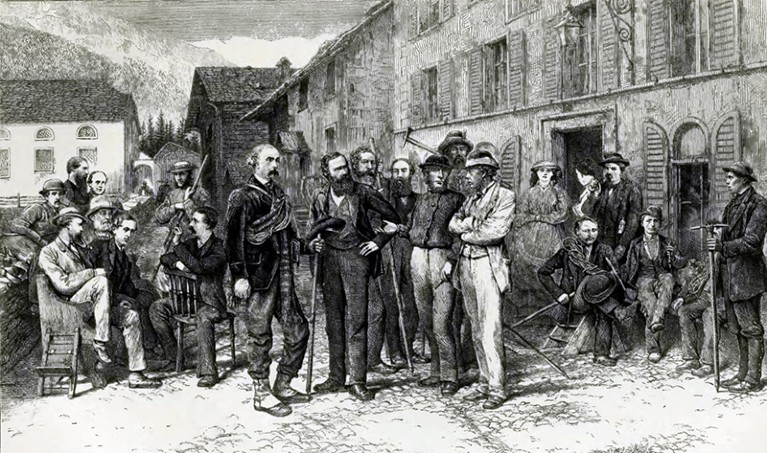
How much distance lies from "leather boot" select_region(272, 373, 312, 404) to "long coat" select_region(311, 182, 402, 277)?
101 cm

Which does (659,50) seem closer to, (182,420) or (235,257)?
(235,257)

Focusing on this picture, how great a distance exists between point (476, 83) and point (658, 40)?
1439 millimetres

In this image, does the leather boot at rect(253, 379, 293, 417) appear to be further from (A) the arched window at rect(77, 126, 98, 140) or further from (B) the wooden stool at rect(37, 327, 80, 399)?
(A) the arched window at rect(77, 126, 98, 140)

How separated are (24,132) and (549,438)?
460 centimetres

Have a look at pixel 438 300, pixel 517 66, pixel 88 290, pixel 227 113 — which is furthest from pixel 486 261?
pixel 88 290

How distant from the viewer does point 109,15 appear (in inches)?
215

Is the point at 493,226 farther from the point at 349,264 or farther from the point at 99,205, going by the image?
the point at 99,205

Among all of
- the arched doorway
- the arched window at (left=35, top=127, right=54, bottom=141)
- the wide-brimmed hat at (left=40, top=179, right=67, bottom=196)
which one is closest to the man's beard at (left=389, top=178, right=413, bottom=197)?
the arched doorway

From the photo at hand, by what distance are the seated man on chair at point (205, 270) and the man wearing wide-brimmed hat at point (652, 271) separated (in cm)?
308

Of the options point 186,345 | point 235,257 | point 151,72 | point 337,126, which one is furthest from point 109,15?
point 186,345

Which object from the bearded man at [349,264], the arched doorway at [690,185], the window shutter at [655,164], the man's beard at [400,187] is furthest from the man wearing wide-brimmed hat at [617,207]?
the bearded man at [349,264]

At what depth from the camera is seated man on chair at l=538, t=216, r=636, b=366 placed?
5.39 metres

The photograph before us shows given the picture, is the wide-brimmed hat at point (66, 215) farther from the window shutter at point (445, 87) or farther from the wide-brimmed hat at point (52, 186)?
the window shutter at point (445, 87)

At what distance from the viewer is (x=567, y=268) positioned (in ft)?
17.8
